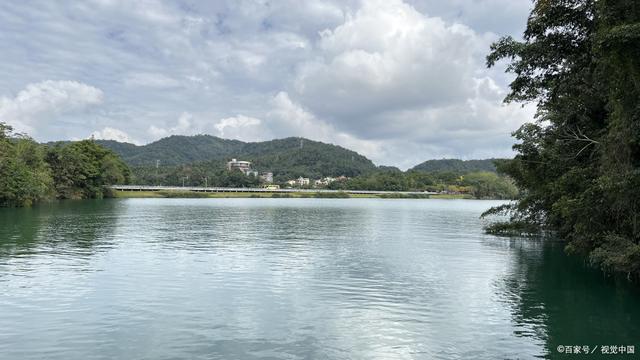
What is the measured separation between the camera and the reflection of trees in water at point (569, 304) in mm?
17703

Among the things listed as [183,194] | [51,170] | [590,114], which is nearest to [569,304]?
[590,114]

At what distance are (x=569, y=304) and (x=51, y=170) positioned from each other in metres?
124

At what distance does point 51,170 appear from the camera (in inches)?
4791

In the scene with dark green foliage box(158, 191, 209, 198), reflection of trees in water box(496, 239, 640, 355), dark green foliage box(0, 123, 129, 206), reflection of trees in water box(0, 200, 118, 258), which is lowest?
reflection of trees in water box(496, 239, 640, 355)

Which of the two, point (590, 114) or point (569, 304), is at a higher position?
point (590, 114)

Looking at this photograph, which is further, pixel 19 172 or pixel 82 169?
pixel 82 169

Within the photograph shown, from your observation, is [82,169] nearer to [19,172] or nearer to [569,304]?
[19,172]

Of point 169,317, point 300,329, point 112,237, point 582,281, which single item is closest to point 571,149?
point 582,281

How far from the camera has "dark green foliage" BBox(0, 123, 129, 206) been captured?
3526 inches

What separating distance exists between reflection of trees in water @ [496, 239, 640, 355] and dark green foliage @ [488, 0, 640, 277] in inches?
57.9

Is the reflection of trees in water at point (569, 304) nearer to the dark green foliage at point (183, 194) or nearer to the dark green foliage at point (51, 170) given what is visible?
the dark green foliage at point (51, 170)

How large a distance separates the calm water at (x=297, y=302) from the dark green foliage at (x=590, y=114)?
3.13 metres

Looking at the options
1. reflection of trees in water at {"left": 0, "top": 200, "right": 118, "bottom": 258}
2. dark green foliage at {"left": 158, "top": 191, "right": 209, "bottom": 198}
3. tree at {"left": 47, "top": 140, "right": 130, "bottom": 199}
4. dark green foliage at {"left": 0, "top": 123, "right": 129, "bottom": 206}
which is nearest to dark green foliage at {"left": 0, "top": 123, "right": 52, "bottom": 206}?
dark green foliage at {"left": 0, "top": 123, "right": 129, "bottom": 206}

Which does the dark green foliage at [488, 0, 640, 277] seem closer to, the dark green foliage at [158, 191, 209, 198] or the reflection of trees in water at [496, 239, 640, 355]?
the reflection of trees in water at [496, 239, 640, 355]
